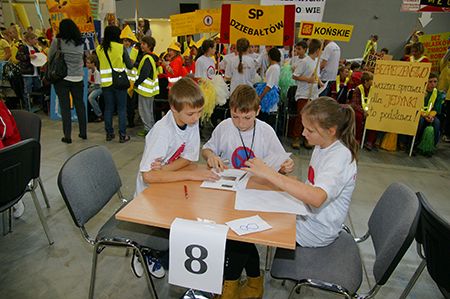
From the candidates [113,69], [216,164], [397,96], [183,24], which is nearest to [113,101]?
[113,69]

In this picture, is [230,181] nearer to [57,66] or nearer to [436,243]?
[436,243]

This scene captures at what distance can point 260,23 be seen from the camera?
13.4 ft

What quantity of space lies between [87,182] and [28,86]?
5470mm

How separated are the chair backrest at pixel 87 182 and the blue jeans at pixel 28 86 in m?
5.24

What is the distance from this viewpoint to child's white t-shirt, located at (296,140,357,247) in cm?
135

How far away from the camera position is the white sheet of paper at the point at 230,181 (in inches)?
62.8

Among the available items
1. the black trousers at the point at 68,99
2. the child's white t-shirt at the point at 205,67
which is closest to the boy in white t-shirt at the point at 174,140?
the black trousers at the point at 68,99

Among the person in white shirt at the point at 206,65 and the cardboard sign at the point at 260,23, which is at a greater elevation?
the cardboard sign at the point at 260,23

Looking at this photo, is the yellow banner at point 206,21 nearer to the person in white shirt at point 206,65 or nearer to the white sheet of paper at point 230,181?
the person in white shirt at point 206,65

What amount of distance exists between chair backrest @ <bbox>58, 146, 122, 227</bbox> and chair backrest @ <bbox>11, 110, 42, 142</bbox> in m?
1.05

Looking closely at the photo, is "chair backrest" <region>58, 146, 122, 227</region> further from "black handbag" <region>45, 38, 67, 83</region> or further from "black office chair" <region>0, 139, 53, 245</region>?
"black handbag" <region>45, 38, 67, 83</region>

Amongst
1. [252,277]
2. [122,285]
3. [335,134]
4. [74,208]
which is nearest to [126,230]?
[74,208]

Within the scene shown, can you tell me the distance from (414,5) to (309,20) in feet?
16.3

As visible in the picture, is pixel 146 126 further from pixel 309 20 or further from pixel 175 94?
pixel 175 94
